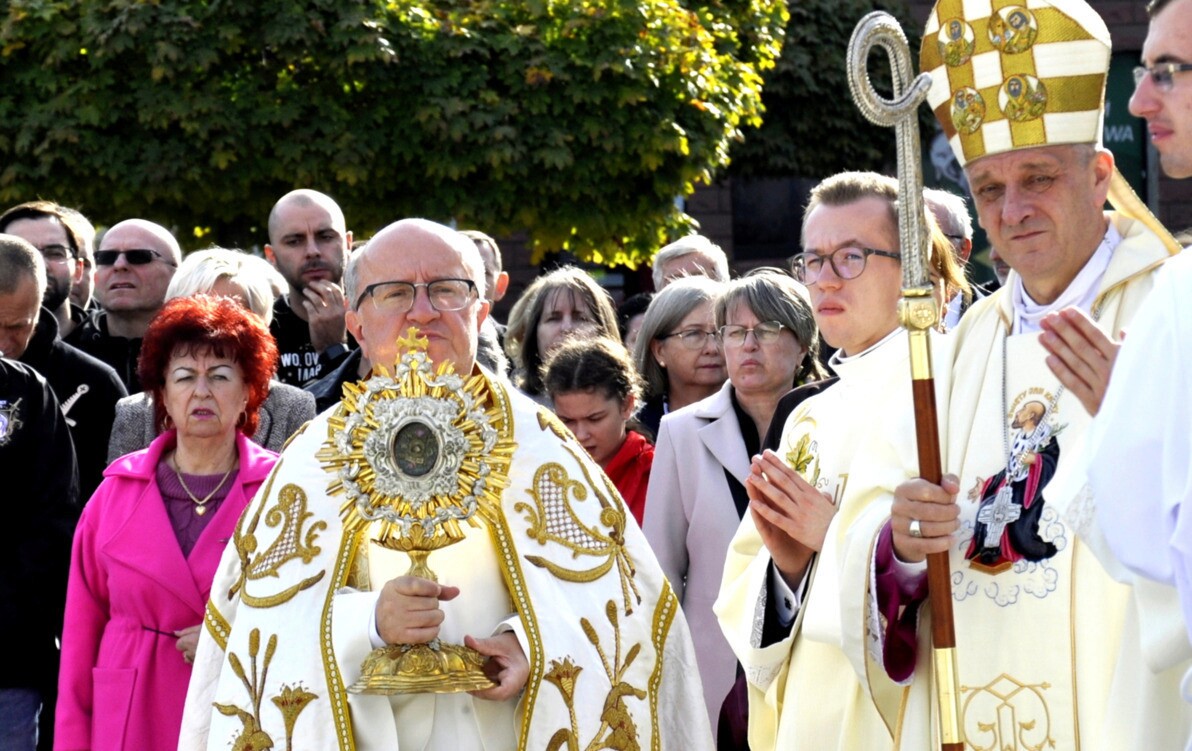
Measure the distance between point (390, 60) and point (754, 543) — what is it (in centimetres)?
721

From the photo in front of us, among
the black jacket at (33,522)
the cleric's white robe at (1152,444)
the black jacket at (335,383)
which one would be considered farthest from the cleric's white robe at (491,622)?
the black jacket at (335,383)

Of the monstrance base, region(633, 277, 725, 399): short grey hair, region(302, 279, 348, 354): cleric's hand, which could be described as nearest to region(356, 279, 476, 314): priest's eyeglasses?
the monstrance base

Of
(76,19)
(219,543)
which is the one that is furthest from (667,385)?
(76,19)

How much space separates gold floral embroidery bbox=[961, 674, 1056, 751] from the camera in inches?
154

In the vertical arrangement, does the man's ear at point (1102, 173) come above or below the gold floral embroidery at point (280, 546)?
above

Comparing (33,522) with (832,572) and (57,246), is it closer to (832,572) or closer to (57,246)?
(57,246)

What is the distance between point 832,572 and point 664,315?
2.65 m

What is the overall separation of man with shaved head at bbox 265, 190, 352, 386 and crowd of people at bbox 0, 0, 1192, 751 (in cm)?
154

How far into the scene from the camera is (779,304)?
5.96 metres

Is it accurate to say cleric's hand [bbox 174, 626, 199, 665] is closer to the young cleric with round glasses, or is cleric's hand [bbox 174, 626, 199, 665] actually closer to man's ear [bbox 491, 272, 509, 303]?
the young cleric with round glasses

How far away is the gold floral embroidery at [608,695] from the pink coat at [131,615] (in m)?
1.47

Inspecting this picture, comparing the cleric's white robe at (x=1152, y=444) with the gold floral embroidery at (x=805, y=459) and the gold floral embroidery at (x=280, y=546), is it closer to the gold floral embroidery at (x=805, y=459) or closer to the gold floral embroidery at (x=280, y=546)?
the gold floral embroidery at (x=805, y=459)

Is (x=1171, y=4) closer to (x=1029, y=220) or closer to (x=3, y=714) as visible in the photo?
(x=1029, y=220)

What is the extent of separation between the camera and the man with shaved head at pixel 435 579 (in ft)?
13.7
